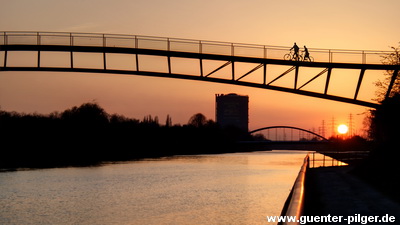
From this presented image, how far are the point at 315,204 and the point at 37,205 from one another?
22721 millimetres

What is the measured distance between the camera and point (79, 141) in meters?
122

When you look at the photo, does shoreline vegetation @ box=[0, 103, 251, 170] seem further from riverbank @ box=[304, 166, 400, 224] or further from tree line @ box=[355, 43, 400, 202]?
riverbank @ box=[304, 166, 400, 224]

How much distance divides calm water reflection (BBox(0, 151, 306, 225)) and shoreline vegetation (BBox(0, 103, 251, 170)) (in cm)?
2430

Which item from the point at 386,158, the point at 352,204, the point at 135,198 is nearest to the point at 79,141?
the point at 135,198

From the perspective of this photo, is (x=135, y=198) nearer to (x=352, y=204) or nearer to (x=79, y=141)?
(x=352, y=204)

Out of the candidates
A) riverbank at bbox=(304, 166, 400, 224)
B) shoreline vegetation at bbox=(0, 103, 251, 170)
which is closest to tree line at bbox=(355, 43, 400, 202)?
riverbank at bbox=(304, 166, 400, 224)

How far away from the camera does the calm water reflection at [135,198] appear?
112 feet

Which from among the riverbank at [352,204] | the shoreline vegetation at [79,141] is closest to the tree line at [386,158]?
the riverbank at [352,204]

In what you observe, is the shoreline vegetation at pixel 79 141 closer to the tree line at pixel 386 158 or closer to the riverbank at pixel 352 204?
the tree line at pixel 386 158

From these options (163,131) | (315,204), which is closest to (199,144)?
(163,131)

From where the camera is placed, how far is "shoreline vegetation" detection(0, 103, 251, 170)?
9919 cm

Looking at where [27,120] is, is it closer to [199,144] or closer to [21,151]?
[21,151]

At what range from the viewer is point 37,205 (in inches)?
1544

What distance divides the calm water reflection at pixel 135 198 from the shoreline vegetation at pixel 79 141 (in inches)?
957
